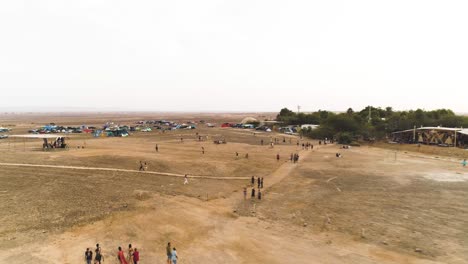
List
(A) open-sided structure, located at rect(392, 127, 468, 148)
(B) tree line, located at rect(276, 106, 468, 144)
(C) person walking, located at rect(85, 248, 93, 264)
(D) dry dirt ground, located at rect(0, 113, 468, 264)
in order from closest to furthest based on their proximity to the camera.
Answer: (C) person walking, located at rect(85, 248, 93, 264) < (D) dry dirt ground, located at rect(0, 113, 468, 264) < (A) open-sided structure, located at rect(392, 127, 468, 148) < (B) tree line, located at rect(276, 106, 468, 144)

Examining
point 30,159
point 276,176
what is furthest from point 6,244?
point 30,159

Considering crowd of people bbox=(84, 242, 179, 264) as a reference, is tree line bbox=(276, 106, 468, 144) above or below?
above

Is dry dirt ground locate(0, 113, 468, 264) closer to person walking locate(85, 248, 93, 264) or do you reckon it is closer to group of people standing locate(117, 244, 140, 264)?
group of people standing locate(117, 244, 140, 264)

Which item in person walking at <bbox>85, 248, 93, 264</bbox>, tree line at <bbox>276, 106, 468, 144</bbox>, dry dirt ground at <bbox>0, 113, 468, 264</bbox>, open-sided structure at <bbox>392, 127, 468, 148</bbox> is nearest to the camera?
person walking at <bbox>85, 248, 93, 264</bbox>

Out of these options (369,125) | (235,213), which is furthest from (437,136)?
(235,213)

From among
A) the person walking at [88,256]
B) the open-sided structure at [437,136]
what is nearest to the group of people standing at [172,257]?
the person walking at [88,256]

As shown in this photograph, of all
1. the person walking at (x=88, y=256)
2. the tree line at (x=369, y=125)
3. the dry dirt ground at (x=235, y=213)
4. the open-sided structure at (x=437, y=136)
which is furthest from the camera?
the tree line at (x=369, y=125)

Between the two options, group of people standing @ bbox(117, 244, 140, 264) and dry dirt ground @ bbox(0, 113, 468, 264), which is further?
dry dirt ground @ bbox(0, 113, 468, 264)

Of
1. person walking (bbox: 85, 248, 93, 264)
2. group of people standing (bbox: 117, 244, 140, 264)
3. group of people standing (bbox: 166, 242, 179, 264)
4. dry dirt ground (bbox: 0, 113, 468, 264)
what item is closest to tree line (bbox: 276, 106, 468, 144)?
dry dirt ground (bbox: 0, 113, 468, 264)

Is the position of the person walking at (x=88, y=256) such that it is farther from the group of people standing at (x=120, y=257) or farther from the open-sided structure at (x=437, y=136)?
the open-sided structure at (x=437, y=136)

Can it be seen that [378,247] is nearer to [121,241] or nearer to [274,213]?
[274,213]
